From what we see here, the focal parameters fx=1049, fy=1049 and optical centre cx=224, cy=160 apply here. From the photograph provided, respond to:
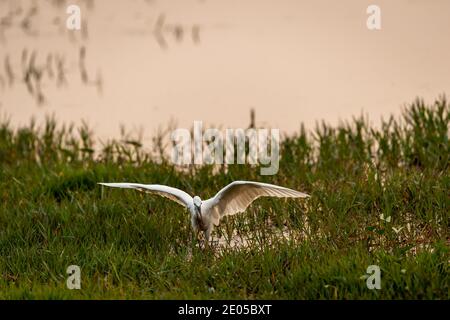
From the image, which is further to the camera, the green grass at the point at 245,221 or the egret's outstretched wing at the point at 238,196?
the egret's outstretched wing at the point at 238,196

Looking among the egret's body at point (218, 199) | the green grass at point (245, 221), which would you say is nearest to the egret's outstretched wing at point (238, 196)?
the egret's body at point (218, 199)

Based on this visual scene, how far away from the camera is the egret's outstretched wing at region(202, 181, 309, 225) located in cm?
693

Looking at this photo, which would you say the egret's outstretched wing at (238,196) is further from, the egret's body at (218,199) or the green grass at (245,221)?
the green grass at (245,221)

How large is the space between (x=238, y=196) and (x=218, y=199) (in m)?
0.17

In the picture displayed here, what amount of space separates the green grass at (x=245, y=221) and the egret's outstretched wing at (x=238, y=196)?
0.89 ft

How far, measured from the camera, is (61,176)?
8.87 meters

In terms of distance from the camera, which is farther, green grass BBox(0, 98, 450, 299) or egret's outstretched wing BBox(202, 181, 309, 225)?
egret's outstretched wing BBox(202, 181, 309, 225)

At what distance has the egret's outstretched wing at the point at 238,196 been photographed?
22.7 feet

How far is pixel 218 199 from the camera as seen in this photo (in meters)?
7.04

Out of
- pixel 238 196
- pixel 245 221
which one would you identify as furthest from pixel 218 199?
pixel 245 221

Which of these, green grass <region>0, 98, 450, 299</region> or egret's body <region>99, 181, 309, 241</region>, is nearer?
green grass <region>0, 98, 450, 299</region>

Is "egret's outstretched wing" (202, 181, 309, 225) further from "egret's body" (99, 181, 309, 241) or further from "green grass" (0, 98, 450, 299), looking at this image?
"green grass" (0, 98, 450, 299)

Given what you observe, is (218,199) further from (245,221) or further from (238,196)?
(245,221)

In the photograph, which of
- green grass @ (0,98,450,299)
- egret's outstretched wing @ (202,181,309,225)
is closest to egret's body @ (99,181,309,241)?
egret's outstretched wing @ (202,181,309,225)
